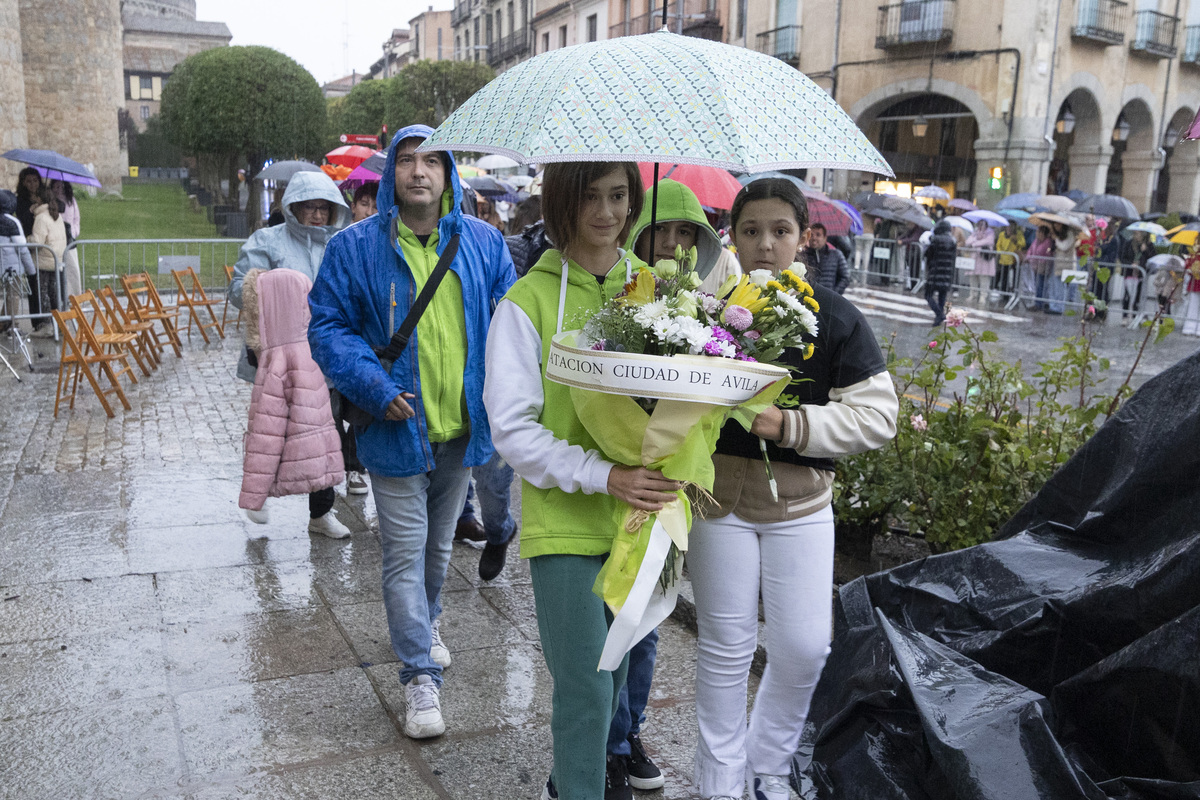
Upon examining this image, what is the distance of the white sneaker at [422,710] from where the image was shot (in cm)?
332

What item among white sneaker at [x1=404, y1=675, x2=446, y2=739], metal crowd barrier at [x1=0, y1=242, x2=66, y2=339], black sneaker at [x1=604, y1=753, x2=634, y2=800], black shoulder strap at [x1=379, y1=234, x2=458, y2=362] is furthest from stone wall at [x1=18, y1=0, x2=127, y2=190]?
black sneaker at [x1=604, y1=753, x2=634, y2=800]

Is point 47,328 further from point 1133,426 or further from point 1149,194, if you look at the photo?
point 1149,194

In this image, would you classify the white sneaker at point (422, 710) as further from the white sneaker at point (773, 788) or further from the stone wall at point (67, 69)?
the stone wall at point (67, 69)

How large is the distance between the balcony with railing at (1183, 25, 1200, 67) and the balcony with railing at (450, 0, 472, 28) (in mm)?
45844

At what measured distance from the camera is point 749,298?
2279 mm

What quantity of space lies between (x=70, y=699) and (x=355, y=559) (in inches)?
65.1

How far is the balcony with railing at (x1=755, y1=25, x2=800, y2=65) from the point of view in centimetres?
3231

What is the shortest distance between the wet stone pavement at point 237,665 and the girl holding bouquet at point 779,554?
1.41ft

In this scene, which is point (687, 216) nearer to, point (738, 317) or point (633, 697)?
point (738, 317)

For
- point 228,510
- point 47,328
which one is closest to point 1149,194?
Answer: point 47,328

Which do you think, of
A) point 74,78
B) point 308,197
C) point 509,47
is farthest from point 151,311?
point 509,47

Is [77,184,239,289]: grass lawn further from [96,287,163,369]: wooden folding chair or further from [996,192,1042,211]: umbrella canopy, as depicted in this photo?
[996,192,1042,211]: umbrella canopy

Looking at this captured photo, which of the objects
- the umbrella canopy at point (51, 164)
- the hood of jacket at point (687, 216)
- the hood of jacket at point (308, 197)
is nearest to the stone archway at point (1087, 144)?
the umbrella canopy at point (51, 164)

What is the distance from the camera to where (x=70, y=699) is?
3545 mm
